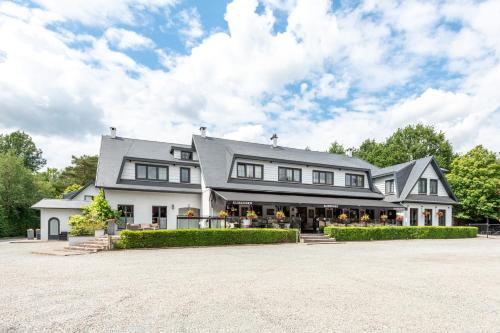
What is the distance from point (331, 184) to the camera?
29.3 m

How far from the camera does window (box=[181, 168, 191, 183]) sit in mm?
26031

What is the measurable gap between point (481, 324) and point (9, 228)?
39.1 meters

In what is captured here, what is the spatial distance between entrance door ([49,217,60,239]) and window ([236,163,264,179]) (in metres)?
15.1

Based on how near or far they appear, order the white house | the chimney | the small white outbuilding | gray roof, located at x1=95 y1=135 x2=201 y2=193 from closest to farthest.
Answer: gray roof, located at x1=95 y1=135 x2=201 y2=193, the white house, the small white outbuilding, the chimney

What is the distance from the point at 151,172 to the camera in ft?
81.9

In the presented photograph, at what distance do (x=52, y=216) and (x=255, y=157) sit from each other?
16.8 m

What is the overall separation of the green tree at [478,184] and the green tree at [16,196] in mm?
44165

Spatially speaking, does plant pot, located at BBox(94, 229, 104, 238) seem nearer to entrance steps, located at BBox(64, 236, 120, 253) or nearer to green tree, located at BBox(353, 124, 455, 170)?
entrance steps, located at BBox(64, 236, 120, 253)

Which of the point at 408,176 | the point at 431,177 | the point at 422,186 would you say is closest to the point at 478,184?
the point at 431,177

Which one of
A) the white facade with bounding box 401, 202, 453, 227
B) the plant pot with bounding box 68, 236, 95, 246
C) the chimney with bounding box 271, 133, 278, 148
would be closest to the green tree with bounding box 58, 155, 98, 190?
the chimney with bounding box 271, 133, 278, 148

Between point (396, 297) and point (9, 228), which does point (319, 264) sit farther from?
point (9, 228)

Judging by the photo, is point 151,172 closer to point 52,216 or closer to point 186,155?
point 186,155

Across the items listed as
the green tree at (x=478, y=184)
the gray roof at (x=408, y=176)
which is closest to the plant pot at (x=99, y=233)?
the gray roof at (x=408, y=176)

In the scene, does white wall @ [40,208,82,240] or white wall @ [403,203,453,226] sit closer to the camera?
white wall @ [40,208,82,240]
